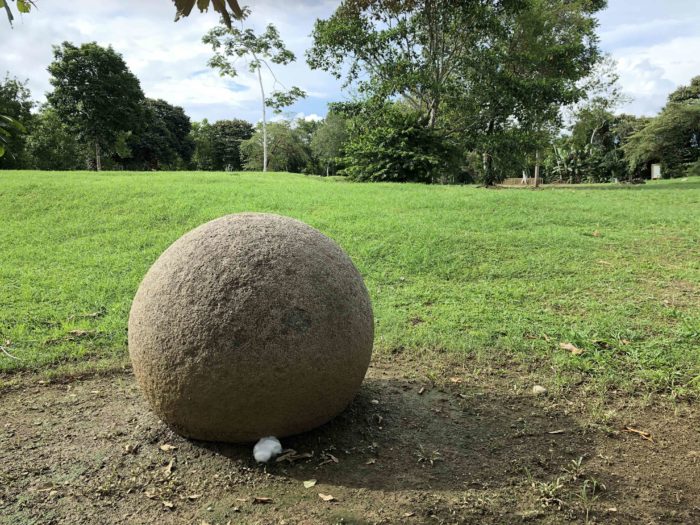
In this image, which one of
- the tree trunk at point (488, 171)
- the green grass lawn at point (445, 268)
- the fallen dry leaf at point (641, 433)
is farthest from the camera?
the tree trunk at point (488, 171)

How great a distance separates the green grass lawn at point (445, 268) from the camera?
5.67 m

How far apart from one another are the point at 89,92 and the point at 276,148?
67.9ft

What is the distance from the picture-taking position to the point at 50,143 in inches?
1478

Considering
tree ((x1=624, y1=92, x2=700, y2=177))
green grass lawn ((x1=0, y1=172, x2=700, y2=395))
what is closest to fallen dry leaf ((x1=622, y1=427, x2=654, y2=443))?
green grass lawn ((x1=0, y1=172, x2=700, y2=395))

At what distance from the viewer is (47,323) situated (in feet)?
22.0

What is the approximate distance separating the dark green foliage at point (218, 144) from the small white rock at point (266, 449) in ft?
194

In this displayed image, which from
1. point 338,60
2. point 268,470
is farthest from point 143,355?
point 338,60

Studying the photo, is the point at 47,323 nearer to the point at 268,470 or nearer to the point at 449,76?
the point at 268,470

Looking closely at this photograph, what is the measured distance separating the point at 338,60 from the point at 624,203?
13696 mm

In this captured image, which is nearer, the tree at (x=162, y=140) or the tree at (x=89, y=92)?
Result: the tree at (x=89, y=92)

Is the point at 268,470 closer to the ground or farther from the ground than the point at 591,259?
closer to the ground

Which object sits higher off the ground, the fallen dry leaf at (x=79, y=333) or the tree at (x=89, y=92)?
the tree at (x=89, y=92)

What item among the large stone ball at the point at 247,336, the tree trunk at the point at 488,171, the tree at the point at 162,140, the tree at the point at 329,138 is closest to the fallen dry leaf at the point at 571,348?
the large stone ball at the point at 247,336

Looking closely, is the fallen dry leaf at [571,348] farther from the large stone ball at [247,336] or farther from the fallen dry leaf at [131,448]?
the fallen dry leaf at [131,448]
